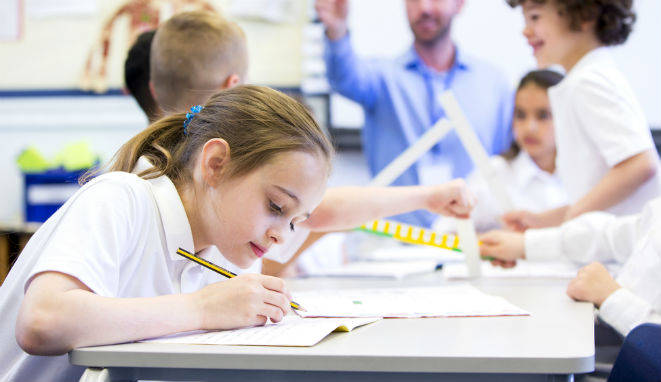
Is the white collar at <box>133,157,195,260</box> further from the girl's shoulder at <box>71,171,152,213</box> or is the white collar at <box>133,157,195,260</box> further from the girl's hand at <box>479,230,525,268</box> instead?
the girl's hand at <box>479,230,525,268</box>

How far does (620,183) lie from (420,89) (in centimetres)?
148

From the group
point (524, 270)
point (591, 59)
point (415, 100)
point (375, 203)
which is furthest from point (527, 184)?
point (375, 203)

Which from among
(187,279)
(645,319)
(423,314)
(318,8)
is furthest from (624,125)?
(318,8)

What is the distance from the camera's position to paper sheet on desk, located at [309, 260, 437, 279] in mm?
1532

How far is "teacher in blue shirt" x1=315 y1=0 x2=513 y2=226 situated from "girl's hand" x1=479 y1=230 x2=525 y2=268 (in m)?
1.45

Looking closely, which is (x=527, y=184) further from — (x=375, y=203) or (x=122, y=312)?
(x=122, y=312)

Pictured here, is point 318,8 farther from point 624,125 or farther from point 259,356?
point 259,356

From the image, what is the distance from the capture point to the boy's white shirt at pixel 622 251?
3.49ft

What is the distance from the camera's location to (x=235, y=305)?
2.64 ft

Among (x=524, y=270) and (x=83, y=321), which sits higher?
(x=83, y=321)

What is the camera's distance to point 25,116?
3398 millimetres

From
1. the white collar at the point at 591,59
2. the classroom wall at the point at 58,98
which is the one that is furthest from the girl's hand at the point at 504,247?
the classroom wall at the point at 58,98

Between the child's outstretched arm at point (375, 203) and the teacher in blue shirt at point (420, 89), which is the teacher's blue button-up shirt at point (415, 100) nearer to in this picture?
the teacher in blue shirt at point (420, 89)

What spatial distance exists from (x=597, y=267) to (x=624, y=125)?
0.71 meters
